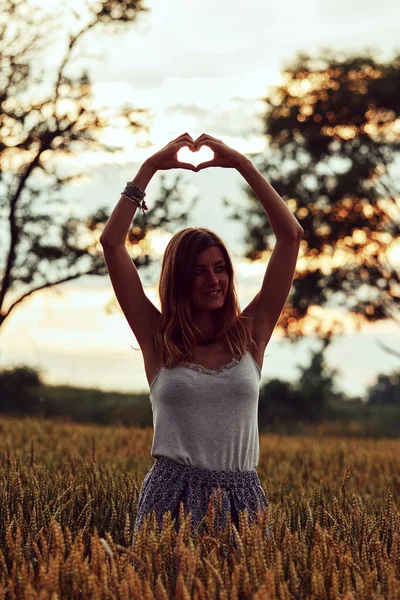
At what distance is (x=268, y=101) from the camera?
26.2 metres

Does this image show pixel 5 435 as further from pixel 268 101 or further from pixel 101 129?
pixel 268 101

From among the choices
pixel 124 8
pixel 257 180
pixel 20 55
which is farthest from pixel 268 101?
pixel 257 180

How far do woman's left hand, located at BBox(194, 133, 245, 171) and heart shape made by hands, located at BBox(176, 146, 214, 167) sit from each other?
0.05 ft

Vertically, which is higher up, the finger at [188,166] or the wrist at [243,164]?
the wrist at [243,164]

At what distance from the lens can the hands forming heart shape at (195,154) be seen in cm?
378

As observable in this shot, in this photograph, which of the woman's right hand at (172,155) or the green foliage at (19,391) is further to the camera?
the green foliage at (19,391)

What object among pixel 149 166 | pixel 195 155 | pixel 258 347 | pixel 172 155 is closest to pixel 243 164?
pixel 195 155

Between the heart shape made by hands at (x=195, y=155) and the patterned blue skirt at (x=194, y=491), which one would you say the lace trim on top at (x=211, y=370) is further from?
the heart shape made by hands at (x=195, y=155)

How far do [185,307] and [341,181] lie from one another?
2196 centimetres

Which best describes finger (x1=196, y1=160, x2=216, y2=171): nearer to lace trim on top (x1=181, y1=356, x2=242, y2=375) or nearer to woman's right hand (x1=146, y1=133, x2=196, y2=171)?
woman's right hand (x1=146, y1=133, x2=196, y2=171)

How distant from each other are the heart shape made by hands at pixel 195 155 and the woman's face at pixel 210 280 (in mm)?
447

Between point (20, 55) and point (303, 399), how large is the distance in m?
12.3

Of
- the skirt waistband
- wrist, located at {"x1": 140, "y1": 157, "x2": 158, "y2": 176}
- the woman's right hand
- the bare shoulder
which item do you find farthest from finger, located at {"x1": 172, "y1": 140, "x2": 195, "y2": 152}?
the skirt waistband

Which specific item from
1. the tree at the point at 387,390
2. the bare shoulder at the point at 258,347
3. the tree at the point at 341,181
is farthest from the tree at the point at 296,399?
the bare shoulder at the point at 258,347
